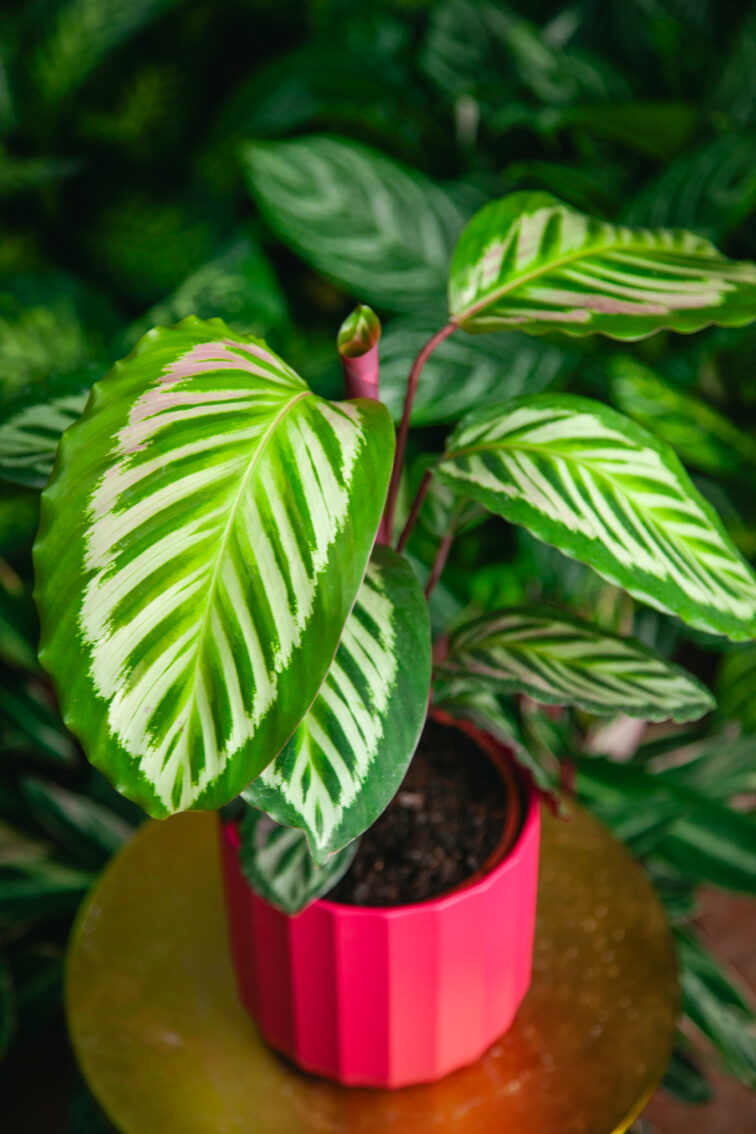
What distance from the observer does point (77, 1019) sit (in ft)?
2.36

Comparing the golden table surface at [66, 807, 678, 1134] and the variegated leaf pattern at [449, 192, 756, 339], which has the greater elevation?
the variegated leaf pattern at [449, 192, 756, 339]

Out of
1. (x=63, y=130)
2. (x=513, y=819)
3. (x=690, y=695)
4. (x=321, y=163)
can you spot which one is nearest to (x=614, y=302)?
(x=690, y=695)

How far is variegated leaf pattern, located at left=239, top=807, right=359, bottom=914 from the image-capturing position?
0.56 metres

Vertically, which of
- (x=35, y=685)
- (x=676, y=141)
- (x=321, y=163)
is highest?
(x=321, y=163)

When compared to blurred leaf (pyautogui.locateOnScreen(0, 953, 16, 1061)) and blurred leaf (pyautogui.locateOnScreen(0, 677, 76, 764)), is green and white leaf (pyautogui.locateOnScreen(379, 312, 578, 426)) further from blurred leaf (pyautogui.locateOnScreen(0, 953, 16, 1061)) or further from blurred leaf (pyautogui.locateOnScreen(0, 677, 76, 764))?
blurred leaf (pyautogui.locateOnScreen(0, 953, 16, 1061))

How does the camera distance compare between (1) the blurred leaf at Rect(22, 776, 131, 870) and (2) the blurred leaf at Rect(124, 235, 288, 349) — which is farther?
(1) the blurred leaf at Rect(22, 776, 131, 870)

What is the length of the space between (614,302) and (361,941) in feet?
1.29

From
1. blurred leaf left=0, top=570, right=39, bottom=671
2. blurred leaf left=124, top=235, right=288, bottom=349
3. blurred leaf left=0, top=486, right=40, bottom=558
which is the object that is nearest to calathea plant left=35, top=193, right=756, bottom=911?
blurred leaf left=124, top=235, right=288, bottom=349

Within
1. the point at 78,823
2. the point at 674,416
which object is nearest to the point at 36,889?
the point at 78,823

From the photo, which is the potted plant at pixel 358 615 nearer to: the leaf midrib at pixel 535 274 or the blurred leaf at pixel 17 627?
the leaf midrib at pixel 535 274

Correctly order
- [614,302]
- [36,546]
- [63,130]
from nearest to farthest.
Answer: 1. [36,546]
2. [614,302]
3. [63,130]

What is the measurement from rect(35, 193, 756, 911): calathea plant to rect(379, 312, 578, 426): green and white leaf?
29 cm

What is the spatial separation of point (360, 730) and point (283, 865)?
6.1 inches

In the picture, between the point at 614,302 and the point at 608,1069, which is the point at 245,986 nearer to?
the point at 608,1069
